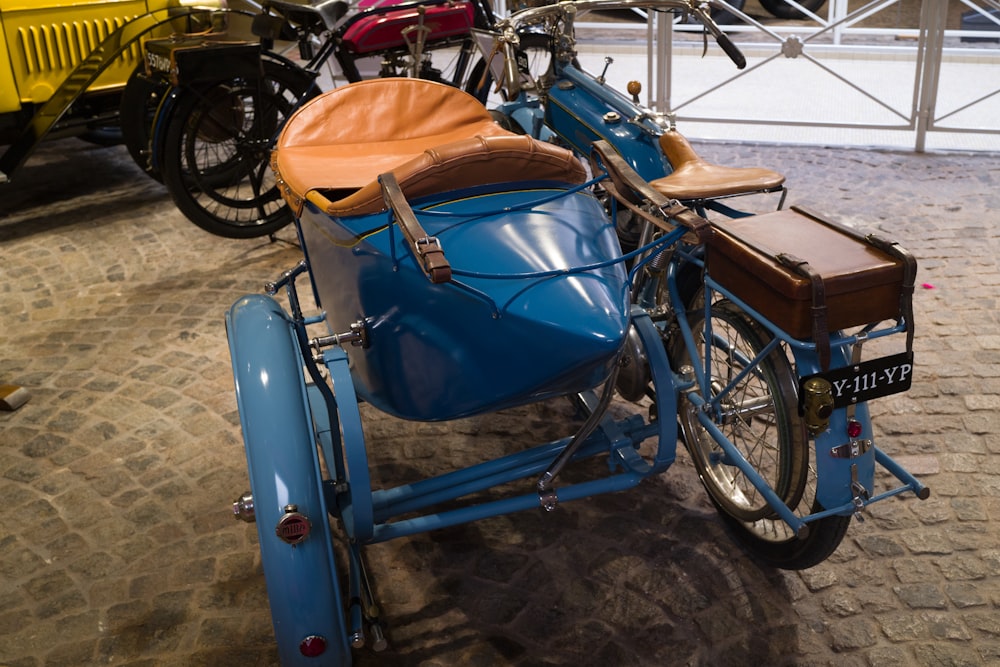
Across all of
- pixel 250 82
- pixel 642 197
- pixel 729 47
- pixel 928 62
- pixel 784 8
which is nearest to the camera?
pixel 642 197

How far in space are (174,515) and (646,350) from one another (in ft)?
5.24

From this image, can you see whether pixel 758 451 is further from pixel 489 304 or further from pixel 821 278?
pixel 489 304

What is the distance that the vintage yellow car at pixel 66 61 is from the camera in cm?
552

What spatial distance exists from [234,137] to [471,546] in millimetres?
3103

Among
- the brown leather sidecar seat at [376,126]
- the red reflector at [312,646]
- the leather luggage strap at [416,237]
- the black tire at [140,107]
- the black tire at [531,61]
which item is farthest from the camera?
the black tire at [140,107]

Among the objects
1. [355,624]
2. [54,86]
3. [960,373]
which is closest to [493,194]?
[355,624]

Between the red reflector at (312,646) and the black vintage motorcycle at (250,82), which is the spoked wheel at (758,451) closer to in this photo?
the red reflector at (312,646)

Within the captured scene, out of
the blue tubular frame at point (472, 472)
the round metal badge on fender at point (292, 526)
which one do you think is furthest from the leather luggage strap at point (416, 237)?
A: the round metal badge on fender at point (292, 526)

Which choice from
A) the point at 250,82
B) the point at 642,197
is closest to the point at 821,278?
the point at 642,197

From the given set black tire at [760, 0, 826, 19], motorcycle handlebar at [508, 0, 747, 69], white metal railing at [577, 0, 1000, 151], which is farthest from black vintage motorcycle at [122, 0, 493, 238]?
black tire at [760, 0, 826, 19]

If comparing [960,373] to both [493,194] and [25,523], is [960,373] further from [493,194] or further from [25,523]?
[25,523]

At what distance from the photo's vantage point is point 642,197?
2477mm

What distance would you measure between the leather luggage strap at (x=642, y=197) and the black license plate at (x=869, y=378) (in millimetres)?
431

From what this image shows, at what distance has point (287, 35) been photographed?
5.67m
